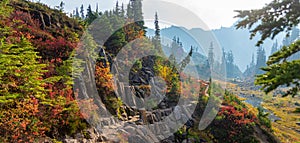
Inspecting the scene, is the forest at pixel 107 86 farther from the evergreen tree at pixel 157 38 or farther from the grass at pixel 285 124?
the evergreen tree at pixel 157 38

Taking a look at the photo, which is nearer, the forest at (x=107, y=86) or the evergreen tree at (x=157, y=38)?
the forest at (x=107, y=86)

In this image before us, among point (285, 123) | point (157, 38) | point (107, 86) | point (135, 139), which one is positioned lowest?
point (285, 123)

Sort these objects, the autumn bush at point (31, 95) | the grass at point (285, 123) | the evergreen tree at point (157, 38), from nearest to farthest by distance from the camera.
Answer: the autumn bush at point (31, 95) → the grass at point (285, 123) → the evergreen tree at point (157, 38)

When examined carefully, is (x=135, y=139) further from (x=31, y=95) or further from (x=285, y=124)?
(x=285, y=124)

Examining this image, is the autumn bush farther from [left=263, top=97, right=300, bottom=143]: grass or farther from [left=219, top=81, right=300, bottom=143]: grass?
[left=263, top=97, right=300, bottom=143]: grass

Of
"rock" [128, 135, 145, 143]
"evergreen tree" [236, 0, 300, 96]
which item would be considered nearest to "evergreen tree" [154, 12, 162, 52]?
"rock" [128, 135, 145, 143]

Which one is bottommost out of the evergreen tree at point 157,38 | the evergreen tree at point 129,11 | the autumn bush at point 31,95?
the autumn bush at point 31,95

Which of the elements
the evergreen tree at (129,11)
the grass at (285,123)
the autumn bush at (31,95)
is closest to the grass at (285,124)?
the grass at (285,123)

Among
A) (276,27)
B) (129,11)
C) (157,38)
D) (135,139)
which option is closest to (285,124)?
(157,38)

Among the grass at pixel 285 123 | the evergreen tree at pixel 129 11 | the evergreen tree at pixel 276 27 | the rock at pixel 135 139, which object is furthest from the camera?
the evergreen tree at pixel 129 11

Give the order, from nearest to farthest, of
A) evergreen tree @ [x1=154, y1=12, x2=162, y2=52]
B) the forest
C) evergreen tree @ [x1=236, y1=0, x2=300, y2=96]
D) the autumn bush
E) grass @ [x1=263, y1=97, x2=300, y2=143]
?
evergreen tree @ [x1=236, y1=0, x2=300, y2=96] → the forest → the autumn bush → grass @ [x1=263, y1=97, x2=300, y2=143] → evergreen tree @ [x1=154, y1=12, x2=162, y2=52]

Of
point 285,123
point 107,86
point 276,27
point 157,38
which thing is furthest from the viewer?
point 285,123

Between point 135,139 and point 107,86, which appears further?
point 107,86

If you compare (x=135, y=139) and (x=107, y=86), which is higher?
(x=107, y=86)
